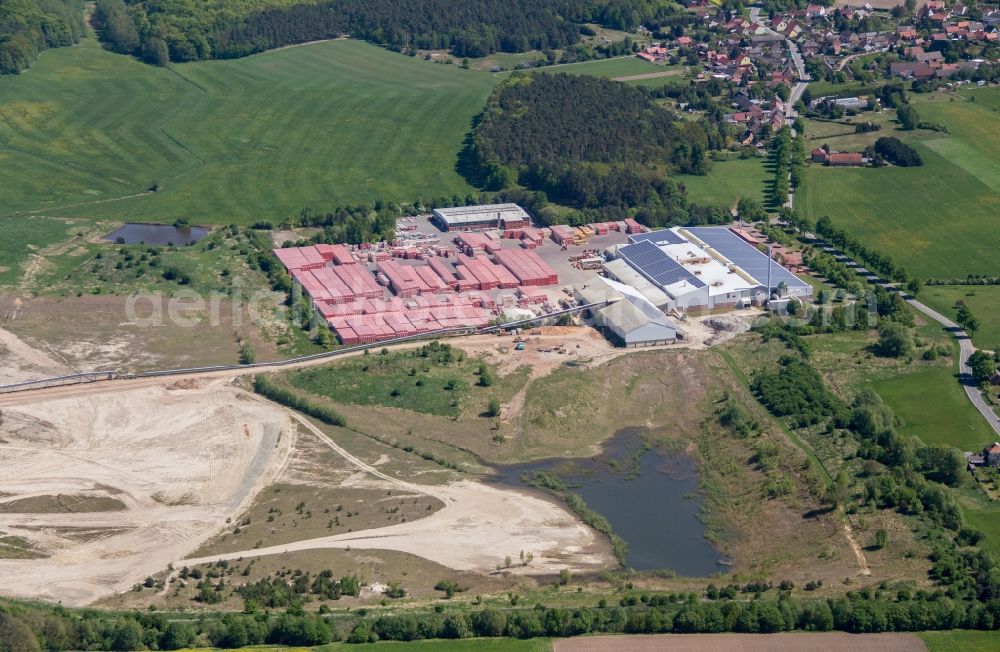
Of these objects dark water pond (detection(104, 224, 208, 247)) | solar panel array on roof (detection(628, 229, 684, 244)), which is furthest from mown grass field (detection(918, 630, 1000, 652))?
dark water pond (detection(104, 224, 208, 247))

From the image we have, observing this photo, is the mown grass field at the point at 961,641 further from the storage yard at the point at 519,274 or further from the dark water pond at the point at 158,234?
the dark water pond at the point at 158,234

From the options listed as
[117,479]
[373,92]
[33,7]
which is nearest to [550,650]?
[117,479]

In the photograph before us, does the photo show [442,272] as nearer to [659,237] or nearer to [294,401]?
[659,237]

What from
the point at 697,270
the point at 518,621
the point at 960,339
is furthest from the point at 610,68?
the point at 518,621

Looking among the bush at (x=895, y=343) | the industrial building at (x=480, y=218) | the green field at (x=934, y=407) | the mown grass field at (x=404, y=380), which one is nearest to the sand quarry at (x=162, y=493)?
the mown grass field at (x=404, y=380)

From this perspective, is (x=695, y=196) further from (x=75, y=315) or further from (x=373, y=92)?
(x=75, y=315)

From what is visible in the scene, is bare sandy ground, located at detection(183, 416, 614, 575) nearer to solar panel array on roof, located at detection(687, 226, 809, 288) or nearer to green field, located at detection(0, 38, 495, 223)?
solar panel array on roof, located at detection(687, 226, 809, 288)
